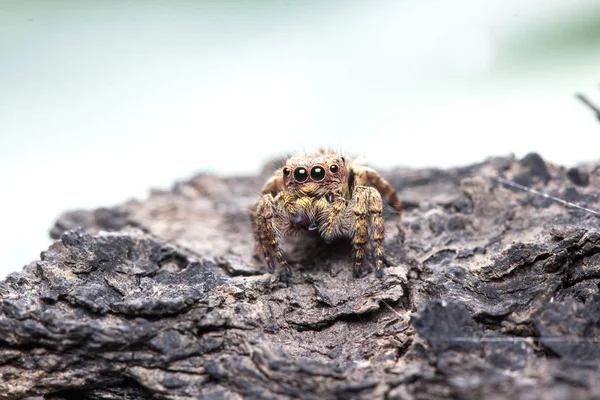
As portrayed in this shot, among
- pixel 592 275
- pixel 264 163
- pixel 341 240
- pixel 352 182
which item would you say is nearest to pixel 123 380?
pixel 341 240

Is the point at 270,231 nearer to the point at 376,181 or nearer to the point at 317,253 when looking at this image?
the point at 317,253

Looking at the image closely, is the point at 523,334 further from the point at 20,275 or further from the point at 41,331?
the point at 20,275

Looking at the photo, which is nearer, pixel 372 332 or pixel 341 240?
pixel 372 332

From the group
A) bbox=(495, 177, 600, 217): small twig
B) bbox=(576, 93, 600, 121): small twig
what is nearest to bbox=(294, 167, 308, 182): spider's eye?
bbox=(495, 177, 600, 217): small twig

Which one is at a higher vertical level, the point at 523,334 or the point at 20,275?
the point at 20,275

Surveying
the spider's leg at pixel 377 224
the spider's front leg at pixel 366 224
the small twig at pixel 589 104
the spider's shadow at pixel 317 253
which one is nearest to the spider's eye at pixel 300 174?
the spider's front leg at pixel 366 224

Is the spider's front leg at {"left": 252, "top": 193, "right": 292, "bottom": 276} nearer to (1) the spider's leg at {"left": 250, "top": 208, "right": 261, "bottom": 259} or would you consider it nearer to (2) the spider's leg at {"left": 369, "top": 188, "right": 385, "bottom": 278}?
(1) the spider's leg at {"left": 250, "top": 208, "right": 261, "bottom": 259}

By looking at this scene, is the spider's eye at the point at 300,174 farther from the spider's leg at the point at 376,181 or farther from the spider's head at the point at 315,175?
the spider's leg at the point at 376,181
